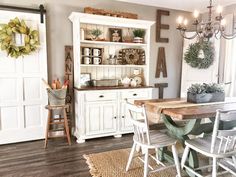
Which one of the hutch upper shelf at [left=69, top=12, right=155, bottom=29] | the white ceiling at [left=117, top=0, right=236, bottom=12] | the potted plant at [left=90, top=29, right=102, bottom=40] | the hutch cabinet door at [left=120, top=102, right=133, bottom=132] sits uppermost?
the white ceiling at [left=117, top=0, right=236, bottom=12]

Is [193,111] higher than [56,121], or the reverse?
[193,111]

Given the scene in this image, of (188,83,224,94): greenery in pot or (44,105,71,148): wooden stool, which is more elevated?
(188,83,224,94): greenery in pot

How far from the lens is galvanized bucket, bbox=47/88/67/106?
327cm

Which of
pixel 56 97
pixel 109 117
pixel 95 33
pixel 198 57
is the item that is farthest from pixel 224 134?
pixel 198 57

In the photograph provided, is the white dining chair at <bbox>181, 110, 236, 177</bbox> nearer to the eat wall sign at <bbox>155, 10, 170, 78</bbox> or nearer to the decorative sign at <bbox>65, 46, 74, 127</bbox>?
the decorative sign at <bbox>65, 46, 74, 127</bbox>

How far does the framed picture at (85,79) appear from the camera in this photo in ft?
12.4

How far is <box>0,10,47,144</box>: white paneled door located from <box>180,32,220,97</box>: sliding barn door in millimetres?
2789

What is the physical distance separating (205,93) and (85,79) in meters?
2.10

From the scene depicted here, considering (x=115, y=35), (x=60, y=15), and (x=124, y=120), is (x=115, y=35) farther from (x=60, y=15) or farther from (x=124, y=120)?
(x=124, y=120)

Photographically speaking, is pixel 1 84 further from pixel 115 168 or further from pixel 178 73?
pixel 178 73

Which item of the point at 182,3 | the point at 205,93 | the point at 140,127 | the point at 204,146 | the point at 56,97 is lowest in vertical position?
the point at 204,146

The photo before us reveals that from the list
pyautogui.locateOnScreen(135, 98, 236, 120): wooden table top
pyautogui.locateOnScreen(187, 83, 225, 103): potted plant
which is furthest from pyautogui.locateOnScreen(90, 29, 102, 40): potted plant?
pyautogui.locateOnScreen(187, 83, 225, 103): potted plant

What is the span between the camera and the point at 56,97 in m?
3.30

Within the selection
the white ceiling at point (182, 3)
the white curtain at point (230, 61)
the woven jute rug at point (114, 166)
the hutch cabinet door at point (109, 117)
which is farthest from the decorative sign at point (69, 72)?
the white curtain at point (230, 61)
